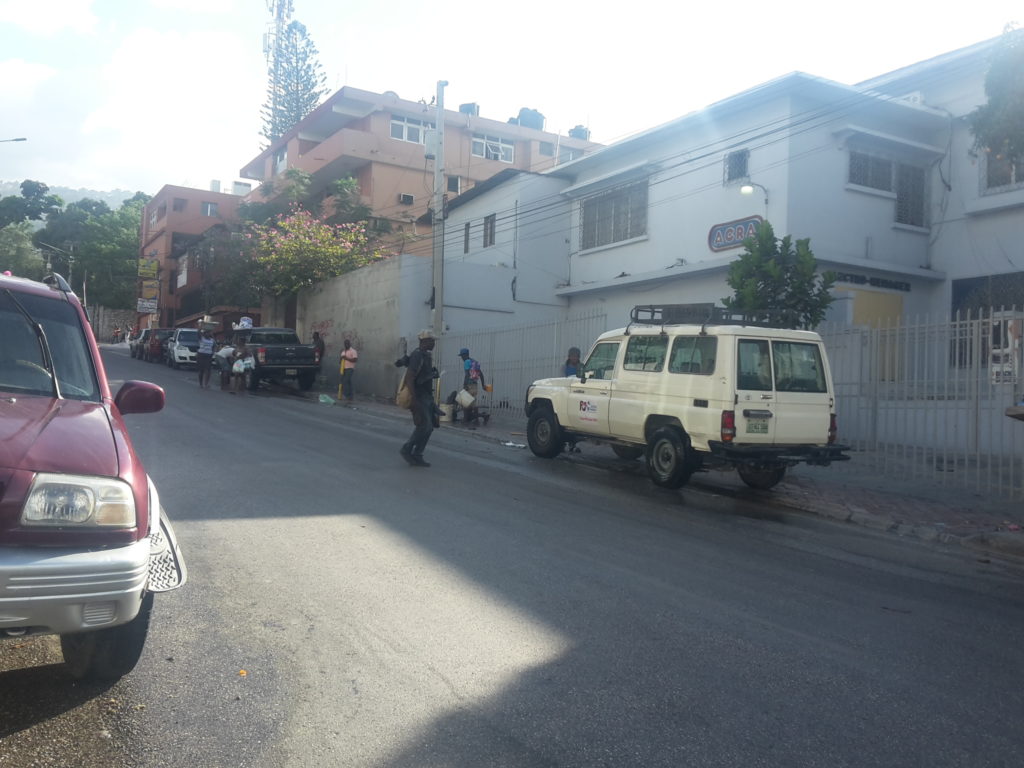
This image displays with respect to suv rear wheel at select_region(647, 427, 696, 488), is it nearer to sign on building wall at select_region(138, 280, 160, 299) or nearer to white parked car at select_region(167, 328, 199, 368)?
white parked car at select_region(167, 328, 199, 368)

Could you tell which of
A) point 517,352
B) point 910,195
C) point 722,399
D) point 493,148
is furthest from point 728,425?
point 493,148

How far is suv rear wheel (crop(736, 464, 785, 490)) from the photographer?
36.1ft

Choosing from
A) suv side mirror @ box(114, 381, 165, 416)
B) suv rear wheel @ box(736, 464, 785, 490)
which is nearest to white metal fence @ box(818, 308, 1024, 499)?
suv rear wheel @ box(736, 464, 785, 490)

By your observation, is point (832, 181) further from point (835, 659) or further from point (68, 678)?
point (68, 678)

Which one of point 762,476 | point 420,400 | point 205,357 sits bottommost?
point 762,476

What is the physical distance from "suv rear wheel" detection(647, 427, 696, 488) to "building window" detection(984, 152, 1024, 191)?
10440mm

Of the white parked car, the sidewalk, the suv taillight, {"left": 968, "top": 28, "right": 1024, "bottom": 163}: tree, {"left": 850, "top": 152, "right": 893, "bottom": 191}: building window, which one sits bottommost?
the sidewalk

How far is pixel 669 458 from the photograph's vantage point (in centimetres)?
1055

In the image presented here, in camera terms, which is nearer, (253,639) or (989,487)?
(253,639)

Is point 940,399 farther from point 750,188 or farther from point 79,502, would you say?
point 79,502

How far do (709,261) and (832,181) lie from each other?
2.91 metres

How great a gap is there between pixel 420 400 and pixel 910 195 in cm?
1323

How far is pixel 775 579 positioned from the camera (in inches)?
246

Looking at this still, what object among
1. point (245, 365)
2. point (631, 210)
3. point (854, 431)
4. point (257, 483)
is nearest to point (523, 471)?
point (257, 483)
